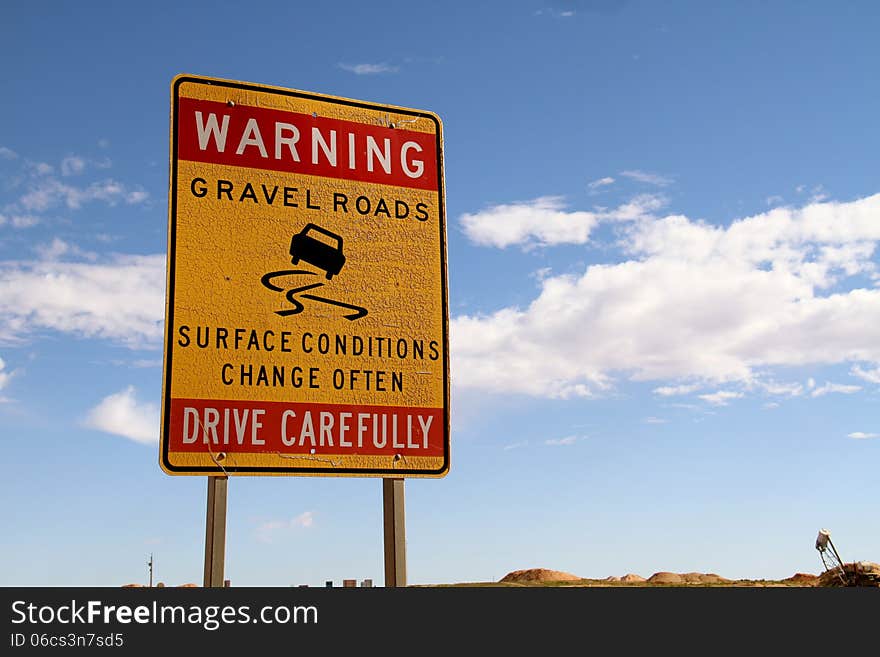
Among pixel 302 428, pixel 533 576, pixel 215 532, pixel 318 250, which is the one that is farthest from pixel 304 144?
pixel 533 576

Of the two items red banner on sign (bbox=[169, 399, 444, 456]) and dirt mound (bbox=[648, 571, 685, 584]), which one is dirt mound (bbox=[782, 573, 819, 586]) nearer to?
dirt mound (bbox=[648, 571, 685, 584])

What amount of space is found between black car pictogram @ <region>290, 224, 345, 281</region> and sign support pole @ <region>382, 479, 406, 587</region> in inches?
65.6

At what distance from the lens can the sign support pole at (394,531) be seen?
619 centimetres

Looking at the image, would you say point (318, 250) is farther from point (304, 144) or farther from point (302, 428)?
point (302, 428)

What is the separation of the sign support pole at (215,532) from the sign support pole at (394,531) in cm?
120

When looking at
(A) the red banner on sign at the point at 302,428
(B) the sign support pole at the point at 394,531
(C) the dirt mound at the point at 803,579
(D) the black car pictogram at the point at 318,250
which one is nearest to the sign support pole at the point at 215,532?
(A) the red banner on sign at the point at 302,428

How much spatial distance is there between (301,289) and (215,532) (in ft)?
5.98

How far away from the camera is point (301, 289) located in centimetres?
620

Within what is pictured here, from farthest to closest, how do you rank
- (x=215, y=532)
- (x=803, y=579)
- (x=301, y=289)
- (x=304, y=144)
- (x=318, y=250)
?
(x=803, y=579)
(x=304, y=144)
(x=318, y=250)
(x=301, y=289)
(x=215, y=532)

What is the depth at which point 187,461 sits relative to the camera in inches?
228

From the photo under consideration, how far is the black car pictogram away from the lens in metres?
6.24
